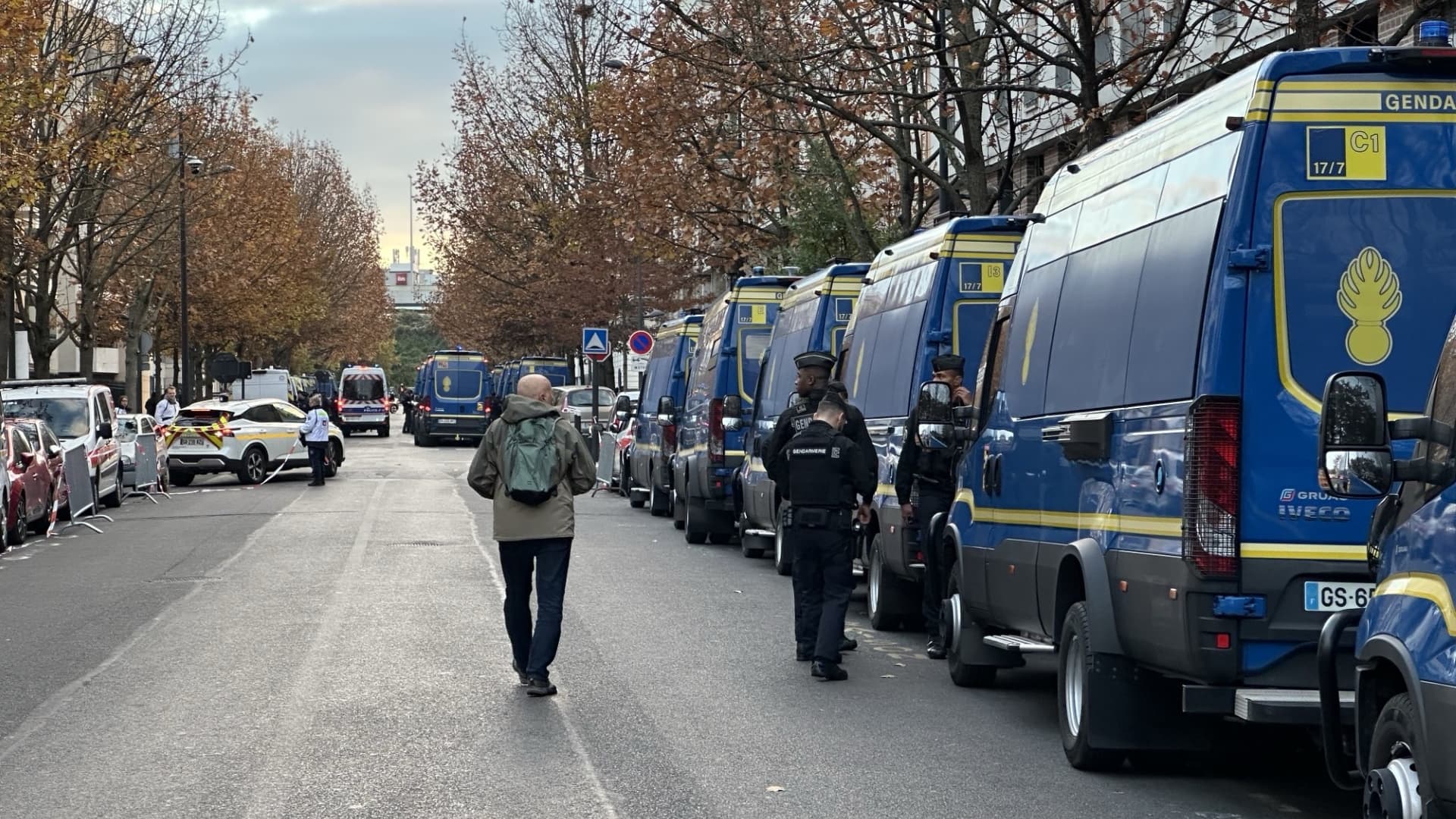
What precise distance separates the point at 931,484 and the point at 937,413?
198 cm

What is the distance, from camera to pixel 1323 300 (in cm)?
700

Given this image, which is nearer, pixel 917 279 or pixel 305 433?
pixel 917 279

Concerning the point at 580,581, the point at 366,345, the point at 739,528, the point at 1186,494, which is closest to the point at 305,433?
A: the point at 739,528

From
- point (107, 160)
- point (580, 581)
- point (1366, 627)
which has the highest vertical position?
point (107, 160)

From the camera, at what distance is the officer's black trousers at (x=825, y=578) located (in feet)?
35.8

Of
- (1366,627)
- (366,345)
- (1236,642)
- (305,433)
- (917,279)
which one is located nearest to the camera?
(1366,627)

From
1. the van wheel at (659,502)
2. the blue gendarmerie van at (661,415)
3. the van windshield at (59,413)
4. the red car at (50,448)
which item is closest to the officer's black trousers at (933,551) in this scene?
the blue gendarmerie van at (661,415)

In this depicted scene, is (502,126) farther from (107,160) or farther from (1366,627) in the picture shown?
(1366,627)

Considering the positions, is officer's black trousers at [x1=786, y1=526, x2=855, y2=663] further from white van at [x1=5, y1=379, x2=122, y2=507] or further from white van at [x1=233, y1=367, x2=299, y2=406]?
white van at [x1=233, y1=367, x2=299, y2=406]

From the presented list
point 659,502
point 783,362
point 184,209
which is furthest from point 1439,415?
point 184,209

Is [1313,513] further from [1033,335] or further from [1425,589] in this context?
[1033,335]

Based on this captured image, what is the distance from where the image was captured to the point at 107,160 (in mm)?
32688

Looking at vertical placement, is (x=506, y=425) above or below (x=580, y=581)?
above

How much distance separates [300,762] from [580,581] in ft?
28.2
